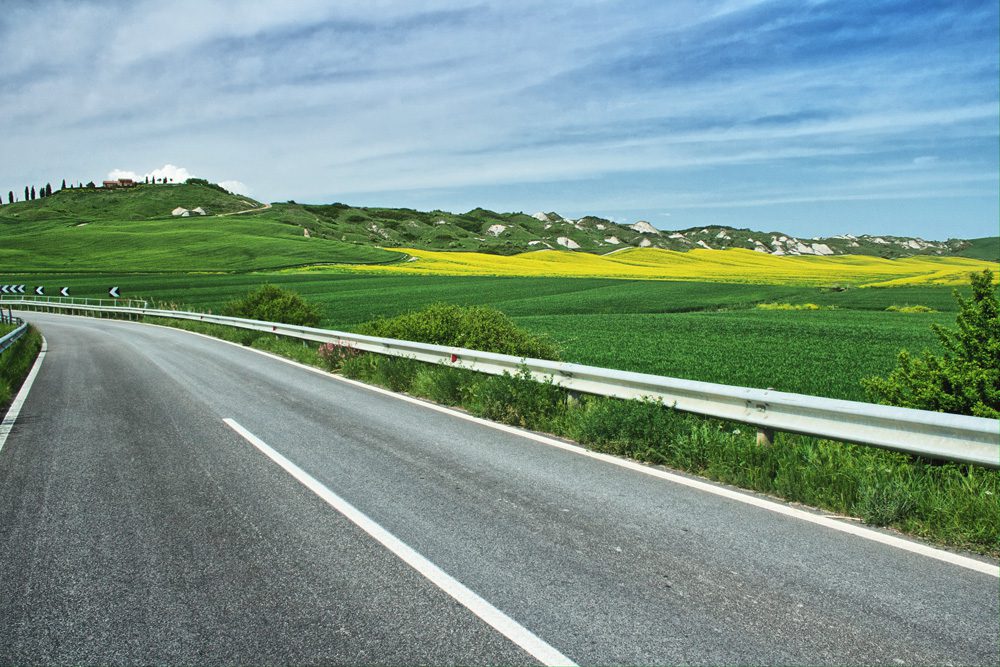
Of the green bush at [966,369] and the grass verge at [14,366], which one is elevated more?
the green bush at [966,369]

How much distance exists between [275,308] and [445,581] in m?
21.7

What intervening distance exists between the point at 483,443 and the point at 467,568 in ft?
11.2

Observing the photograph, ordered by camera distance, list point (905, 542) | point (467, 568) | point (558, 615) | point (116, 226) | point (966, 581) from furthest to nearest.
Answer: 1. point (116, 226)
2. point (905, 542)
3. point (467, 568)
4. point (966, 581)
5. point (558, 615)

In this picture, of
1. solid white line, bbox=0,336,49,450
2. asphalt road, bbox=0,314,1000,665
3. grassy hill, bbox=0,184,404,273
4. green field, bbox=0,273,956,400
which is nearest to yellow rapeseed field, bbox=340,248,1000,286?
grassy hill, bbox=0,184,404,273

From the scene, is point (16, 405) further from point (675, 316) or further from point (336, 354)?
point (675, 316)

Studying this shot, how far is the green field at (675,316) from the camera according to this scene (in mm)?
14441

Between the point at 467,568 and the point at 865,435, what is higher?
the point at 865,435

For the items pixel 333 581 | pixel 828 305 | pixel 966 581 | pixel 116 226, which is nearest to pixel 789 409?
pixel 966 581

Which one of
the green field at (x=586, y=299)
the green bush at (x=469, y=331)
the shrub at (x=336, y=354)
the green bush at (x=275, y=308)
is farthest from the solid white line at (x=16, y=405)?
the green field at (x=586, y=299)

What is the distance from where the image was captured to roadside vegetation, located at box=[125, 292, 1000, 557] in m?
4.64

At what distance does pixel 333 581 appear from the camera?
390 cm

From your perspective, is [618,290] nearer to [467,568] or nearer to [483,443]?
[483,443]

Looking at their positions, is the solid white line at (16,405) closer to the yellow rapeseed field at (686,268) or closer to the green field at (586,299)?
the green field at (586,299)

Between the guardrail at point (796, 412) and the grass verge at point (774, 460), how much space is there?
20cm
